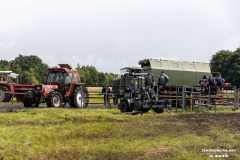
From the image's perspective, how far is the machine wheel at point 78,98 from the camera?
2413 cm

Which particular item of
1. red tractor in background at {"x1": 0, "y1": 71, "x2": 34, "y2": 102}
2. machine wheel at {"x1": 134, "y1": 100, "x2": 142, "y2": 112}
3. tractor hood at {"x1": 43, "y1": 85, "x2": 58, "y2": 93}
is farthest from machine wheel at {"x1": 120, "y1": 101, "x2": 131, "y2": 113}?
red tractor in background at {"x1": 0, "y1": 71, "x2": 34, "y2": 102}

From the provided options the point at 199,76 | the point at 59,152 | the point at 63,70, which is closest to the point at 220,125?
the point at 59,152

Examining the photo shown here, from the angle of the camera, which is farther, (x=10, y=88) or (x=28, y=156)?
(x=10, y=88)

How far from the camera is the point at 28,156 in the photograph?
29.7ft

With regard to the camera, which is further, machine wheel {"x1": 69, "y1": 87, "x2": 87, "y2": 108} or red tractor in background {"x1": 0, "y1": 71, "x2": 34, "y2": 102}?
red tractor in background {"x1": 0, "y1": 71, "x2": 34, "y2": 102}

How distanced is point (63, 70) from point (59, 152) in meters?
15.2

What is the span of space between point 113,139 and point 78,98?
1394 cm

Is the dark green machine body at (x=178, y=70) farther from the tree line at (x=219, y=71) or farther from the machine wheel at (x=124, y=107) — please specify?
the tree line at (x=219, y=71)

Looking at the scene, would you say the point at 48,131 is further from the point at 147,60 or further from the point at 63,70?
the point at 147,60

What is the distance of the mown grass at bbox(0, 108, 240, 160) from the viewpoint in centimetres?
912

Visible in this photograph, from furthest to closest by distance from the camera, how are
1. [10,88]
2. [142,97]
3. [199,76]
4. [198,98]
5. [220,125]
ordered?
1. [199,76]
2. [10,88]
3. [198,98]
4. [142,97]
5. [220,125]

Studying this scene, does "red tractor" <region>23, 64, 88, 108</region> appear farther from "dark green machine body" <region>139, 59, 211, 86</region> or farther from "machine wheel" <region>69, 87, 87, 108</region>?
"dark green machine body" <region>139, 59, 211, 86</region>

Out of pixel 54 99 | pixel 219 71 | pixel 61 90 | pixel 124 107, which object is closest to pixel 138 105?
pixel 124 107

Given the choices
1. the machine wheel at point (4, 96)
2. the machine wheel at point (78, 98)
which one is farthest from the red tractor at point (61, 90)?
the machine wheel at point (4, 96)
